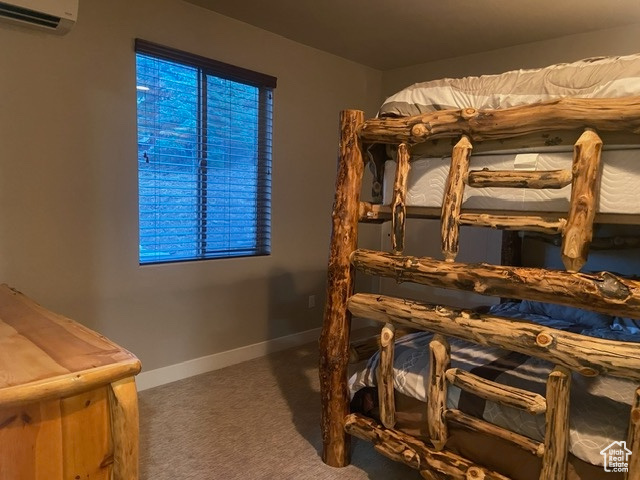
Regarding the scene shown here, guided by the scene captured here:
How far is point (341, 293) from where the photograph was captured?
6.23 ft

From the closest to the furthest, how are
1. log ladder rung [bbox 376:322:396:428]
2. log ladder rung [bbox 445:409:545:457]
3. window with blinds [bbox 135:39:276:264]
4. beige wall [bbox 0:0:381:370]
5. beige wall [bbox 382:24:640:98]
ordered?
1. log ladder rung [bbox 445:409:545:457]
2. log ladder rung [bbox 376:322:396:428]
3. beige wall [bbox 0:0:381:370]
4. window with blinds [bbox 135:39:276:264]
5. beige wall [bbox 382:24:640:98]

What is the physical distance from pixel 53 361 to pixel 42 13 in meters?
1.80

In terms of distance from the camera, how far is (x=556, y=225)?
1332 mm

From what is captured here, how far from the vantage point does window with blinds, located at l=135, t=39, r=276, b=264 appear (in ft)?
8.73

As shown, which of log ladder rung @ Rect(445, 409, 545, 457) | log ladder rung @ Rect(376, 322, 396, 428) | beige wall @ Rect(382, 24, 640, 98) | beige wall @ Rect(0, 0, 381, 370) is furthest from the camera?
beige wall @ Rect(382, 24, 640, 98)

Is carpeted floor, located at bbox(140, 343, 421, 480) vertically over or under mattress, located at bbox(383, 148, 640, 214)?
under

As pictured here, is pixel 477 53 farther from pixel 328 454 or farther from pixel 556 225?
pixel 328 454

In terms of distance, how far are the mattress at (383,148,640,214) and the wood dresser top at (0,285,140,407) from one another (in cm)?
117

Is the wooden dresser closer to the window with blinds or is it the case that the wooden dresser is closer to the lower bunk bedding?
the lower bunk bedding

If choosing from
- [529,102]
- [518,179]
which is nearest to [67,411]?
[518,179]

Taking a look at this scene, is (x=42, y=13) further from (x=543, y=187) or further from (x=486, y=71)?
(x=486, y=71)

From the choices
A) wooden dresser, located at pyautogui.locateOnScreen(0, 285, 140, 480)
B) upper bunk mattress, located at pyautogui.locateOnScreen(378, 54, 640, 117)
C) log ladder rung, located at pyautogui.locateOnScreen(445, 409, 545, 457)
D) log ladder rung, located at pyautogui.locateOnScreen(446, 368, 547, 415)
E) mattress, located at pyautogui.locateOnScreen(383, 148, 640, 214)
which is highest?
upper bunk mattress, located at pyautogui.locateOnScreen(378, 54, 640, 117)

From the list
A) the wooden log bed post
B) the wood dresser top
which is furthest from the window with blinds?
the wood dresser top

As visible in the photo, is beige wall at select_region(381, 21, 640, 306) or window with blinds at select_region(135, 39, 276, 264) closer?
window with blinds at select_region(135, 39, 276, 264)
